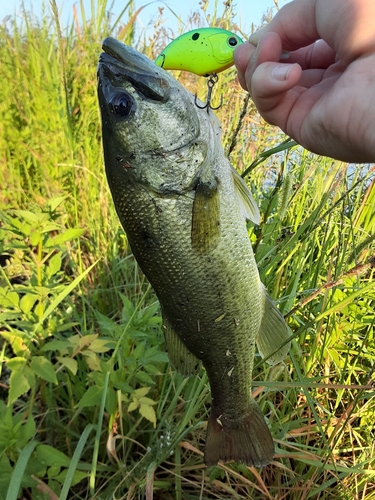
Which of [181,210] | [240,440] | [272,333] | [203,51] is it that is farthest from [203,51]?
[240,440]

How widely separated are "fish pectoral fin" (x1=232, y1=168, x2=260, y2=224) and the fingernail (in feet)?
1.12

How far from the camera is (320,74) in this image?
5.18ft

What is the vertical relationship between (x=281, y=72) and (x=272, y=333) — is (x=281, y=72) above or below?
above

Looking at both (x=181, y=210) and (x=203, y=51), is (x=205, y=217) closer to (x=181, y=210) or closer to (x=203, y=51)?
(x=181, y=210)

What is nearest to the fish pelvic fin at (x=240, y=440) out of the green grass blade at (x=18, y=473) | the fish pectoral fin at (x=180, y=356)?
the fish pectoral fin at (x=180, y=356)

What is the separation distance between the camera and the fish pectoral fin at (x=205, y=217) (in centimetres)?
133

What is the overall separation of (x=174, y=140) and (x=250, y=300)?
24.5 inches

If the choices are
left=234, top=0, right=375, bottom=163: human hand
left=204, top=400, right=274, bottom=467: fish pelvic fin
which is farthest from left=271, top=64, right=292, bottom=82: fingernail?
left=204, top=400, right=274, bottom=467: fish pelvic fin

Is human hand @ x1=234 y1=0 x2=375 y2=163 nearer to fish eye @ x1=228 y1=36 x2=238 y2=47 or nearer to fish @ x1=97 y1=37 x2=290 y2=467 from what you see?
fish eye @ x1=228 y1=36 x2=238 y2=47

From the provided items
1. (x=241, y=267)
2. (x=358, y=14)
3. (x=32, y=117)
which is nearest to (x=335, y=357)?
(x=241, y=267)

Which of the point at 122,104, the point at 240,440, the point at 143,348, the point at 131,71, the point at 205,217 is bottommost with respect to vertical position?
the point at 240,440

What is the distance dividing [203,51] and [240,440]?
54.0 inches

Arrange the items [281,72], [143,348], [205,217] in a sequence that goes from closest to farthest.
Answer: [281,72], [205,217], [143,348]

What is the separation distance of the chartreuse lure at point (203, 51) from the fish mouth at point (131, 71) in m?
0.07
